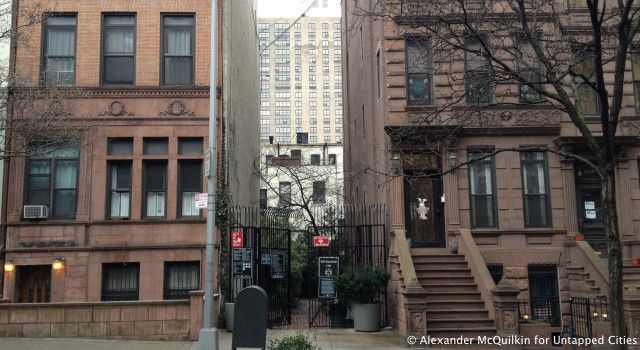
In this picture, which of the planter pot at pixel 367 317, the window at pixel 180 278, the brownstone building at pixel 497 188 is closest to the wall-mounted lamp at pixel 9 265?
the window at pixel 180 278

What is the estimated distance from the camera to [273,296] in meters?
19.0

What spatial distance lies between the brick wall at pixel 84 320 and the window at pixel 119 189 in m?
4.43

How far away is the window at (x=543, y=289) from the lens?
17.7 metres

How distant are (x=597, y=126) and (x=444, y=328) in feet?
28.3

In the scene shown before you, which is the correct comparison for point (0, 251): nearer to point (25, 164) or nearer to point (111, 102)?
point (25, 164)

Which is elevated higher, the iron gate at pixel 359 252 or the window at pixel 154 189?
the window at pixel 154 189

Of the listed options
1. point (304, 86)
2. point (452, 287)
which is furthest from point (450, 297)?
point (304, 86)

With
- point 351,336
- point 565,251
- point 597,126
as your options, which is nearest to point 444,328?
point 351,336

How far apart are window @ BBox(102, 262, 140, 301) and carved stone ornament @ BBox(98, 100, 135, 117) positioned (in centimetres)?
446

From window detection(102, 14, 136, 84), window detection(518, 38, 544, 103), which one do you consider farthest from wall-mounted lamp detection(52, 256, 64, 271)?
window detection(518, 38, 544, 103)

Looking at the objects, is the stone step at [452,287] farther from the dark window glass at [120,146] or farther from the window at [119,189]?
the dark window glass at [120,146]

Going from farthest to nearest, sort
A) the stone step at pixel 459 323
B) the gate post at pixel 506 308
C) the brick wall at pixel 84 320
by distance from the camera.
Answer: the stone step at pixel 459 323 → the gate post at pixel 506 308 → the brick wall at pixel 84 320

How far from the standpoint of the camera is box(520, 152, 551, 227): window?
18531 mm

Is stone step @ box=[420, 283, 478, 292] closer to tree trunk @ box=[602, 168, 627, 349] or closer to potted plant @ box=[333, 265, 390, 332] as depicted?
potted plant @ box=[333, 265, 390, 332]
